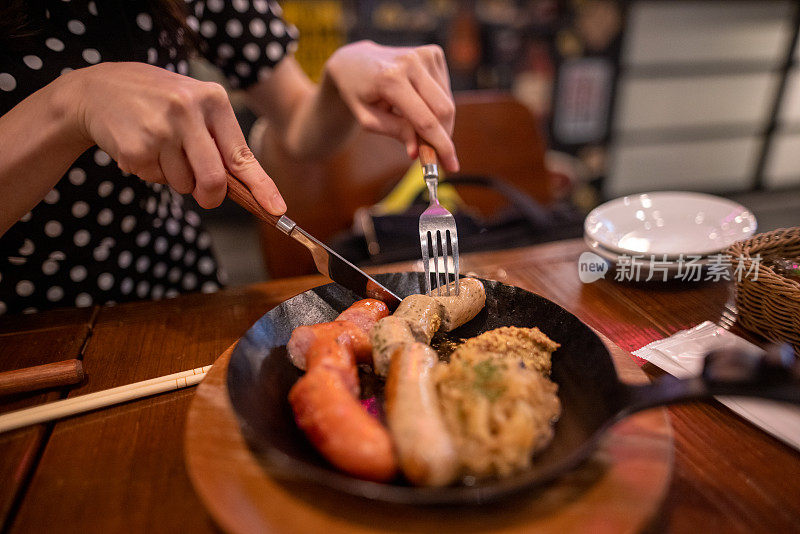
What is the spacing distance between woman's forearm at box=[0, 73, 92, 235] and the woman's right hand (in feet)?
0.10

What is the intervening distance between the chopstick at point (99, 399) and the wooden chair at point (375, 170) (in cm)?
127

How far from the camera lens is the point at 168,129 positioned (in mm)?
831

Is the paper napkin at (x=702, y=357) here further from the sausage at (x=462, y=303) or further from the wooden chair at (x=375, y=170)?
the wooden chair at (x=375, y=170)

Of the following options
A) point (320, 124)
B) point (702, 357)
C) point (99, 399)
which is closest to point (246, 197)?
point (99, 399)

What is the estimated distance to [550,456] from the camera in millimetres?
654

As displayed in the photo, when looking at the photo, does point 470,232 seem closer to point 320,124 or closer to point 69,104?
point 320,124

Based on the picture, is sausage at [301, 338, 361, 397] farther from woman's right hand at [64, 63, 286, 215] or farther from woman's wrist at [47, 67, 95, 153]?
woman's wrist at [47, 67, 95, 153]

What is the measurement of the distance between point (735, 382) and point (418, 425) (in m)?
0.36

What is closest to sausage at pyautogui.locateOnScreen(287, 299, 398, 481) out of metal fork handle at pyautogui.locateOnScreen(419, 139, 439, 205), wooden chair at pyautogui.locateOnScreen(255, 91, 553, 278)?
metal fork handle at pyautogui.locateOnScreen(419, 139, 439, 205)

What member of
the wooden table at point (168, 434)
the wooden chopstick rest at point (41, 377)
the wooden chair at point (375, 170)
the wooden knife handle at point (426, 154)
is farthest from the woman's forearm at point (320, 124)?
the wooden chopstick rest at point (41, 377)

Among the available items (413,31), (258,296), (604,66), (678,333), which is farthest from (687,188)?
(258,296)

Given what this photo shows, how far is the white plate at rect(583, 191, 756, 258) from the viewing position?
4.28 feet

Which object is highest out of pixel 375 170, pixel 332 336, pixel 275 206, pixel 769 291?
pixel 275 206

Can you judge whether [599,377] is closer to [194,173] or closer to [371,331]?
[371,331]
